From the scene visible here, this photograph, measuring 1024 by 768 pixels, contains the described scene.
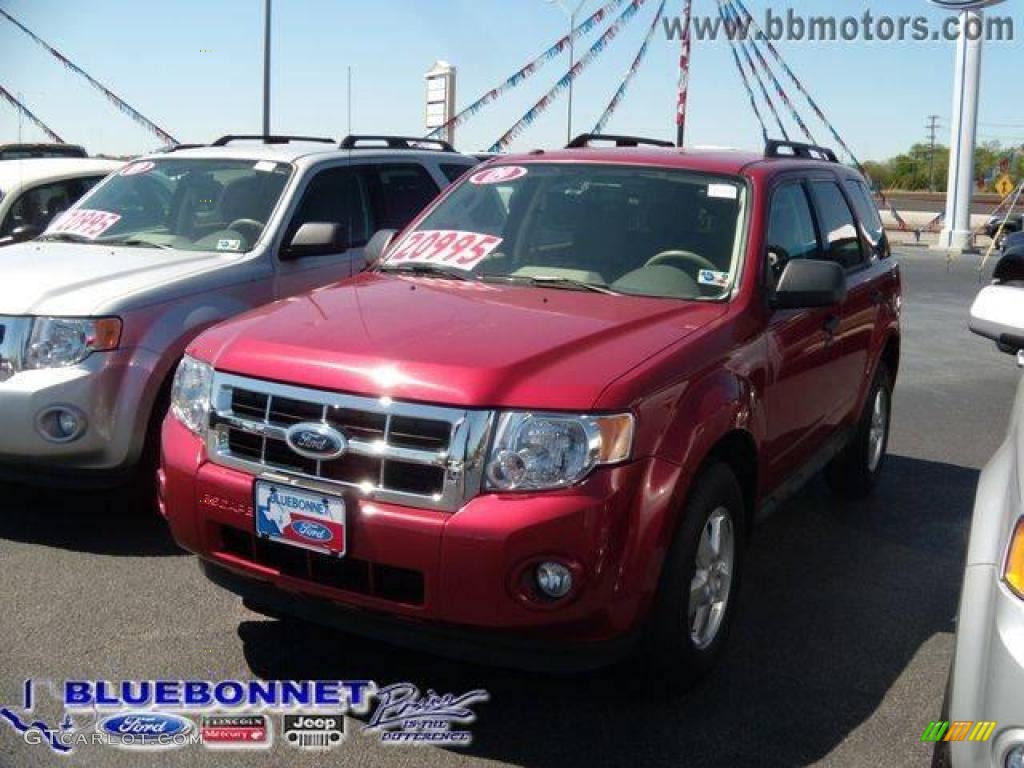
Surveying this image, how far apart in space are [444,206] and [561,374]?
A: 2004 millimetres

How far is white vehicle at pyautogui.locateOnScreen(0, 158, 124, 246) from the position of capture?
27.8ft

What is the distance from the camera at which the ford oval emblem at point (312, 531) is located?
10.4ft

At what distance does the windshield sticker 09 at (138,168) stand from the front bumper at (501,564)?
3.93 m

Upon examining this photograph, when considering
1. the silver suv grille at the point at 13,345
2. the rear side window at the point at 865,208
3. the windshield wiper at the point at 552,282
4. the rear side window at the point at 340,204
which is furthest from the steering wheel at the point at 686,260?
the silver suv grille at the point at 13,345

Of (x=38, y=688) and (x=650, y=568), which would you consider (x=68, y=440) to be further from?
(x=650, y=568)

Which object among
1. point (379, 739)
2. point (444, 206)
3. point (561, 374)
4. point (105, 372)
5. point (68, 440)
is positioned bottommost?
point (379, 739)

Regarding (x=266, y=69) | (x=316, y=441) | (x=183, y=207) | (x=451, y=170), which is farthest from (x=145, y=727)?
(x=266, y=69)

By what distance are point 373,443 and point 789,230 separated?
2.36 metres

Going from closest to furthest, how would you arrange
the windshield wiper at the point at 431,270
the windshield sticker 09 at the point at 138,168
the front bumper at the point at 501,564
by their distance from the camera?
the front bumper at the point at 501,564 → the windshield wiper at the point at 431,270 → the windshield sticker 09 at the point at 138,168

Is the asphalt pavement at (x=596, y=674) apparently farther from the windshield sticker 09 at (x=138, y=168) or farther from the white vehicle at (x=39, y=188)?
the white vehicle at (x=39, y=188)

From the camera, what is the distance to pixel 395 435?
3102mm

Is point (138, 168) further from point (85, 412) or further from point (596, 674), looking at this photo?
point (596, 674)

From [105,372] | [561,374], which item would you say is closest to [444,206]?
[105,372]

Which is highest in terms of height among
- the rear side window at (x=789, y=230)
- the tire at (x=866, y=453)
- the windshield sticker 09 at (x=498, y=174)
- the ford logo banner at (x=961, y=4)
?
the ford logo banner at (x=961, y=4)
